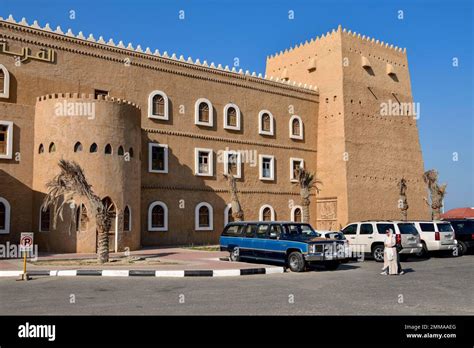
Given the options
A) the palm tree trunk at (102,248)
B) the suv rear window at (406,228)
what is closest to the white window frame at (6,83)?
the palm tree trunk at (102,248)

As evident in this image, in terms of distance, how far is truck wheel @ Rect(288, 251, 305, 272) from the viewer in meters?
16.2

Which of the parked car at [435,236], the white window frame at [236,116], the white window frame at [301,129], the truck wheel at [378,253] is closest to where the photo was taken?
the truck wheel at [378,253]

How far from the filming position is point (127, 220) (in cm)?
2444

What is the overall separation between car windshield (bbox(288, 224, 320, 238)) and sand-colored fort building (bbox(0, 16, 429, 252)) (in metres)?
9.76

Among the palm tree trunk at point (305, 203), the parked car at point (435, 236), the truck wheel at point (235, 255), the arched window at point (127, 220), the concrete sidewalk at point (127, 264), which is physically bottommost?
the concrete sidewalk at point (127, 264)

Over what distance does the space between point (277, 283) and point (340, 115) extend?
2510cm

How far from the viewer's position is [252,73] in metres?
35.1

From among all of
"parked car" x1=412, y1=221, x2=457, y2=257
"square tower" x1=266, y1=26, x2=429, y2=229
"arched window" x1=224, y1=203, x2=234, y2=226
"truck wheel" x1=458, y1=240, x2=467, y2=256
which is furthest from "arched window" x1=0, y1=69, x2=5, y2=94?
"truck wheel" x1=458, y1=240, x2=467, y2=256

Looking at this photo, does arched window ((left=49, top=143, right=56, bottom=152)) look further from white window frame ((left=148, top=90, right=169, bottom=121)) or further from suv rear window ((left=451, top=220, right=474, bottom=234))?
suv rear window ((left=451, top=220, right=474, bottom=234))

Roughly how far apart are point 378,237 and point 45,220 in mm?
15267

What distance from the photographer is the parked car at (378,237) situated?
64.5 feet

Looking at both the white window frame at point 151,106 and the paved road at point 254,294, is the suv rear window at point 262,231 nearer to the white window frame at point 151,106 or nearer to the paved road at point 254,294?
the paved road at point 254,294

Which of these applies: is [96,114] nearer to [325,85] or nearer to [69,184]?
[69,184]
